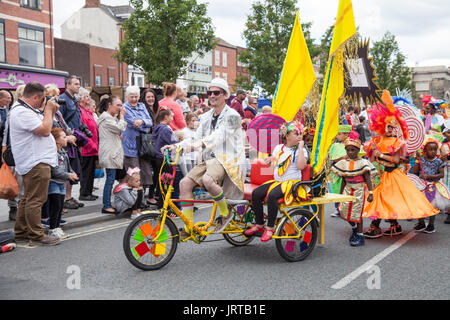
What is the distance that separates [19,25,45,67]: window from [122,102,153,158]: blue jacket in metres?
22.1

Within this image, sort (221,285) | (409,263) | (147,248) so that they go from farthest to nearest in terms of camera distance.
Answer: (409,263), (147,248), (221,285)

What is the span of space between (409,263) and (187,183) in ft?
8.85

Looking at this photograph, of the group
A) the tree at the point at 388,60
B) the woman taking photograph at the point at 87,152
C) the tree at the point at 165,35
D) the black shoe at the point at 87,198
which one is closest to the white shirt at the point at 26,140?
the woman taking photograph at the point at 87,152

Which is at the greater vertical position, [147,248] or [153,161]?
[153,161]

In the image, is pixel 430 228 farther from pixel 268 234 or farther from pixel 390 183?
pixel 268 234

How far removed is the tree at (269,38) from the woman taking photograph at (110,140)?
76.7ft

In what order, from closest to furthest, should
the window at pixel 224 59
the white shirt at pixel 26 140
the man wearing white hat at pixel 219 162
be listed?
1. the man wearing white hat at pixel 219 162
2. the white shirt at pixel 26 140
3. the window at pixel 224 59

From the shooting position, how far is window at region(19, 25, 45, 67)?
2755 centimetres

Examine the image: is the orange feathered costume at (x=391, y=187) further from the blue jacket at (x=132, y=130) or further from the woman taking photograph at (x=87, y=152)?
the woman taking photograph at (x=87, y=152)

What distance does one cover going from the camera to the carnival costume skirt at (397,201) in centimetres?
632

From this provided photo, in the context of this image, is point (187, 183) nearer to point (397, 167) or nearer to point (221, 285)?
point (221, 285)

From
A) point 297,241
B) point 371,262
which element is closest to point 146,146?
point 297,241

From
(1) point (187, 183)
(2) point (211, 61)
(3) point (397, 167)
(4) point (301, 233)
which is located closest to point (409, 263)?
(4) point (301, 233)

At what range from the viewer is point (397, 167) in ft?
22.3
